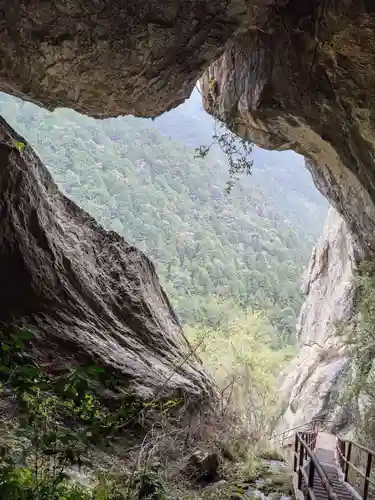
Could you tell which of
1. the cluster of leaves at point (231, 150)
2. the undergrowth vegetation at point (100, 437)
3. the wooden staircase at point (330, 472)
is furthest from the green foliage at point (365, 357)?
the cluster of leaves at point (231, 150)

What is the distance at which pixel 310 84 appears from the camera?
8.88 meters

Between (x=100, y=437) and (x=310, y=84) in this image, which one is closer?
(x=100, y=437)

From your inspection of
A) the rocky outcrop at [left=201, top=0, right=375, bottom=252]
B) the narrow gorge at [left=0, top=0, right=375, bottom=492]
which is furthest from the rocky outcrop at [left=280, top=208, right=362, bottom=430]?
the narrow gorge at [left=0, top=0, right=375, bottom=492]

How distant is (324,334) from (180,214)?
104ft

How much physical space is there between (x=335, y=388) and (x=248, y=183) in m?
58.2

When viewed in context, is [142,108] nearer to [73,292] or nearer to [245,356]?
[73,292]

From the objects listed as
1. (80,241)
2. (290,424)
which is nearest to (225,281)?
(290,424)

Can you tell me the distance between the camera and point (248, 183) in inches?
2813

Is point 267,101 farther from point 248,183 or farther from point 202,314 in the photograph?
point 248,183

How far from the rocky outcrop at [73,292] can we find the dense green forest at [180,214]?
664 inches

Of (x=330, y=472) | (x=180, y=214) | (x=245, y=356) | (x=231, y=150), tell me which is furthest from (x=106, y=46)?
(x=180, y=214)

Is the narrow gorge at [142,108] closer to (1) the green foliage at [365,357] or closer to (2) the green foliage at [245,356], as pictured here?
(1) the green foliage at [365,357]

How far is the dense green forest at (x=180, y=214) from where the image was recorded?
3753 cm

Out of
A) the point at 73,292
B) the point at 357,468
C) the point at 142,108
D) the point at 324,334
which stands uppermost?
the point at 142,108
